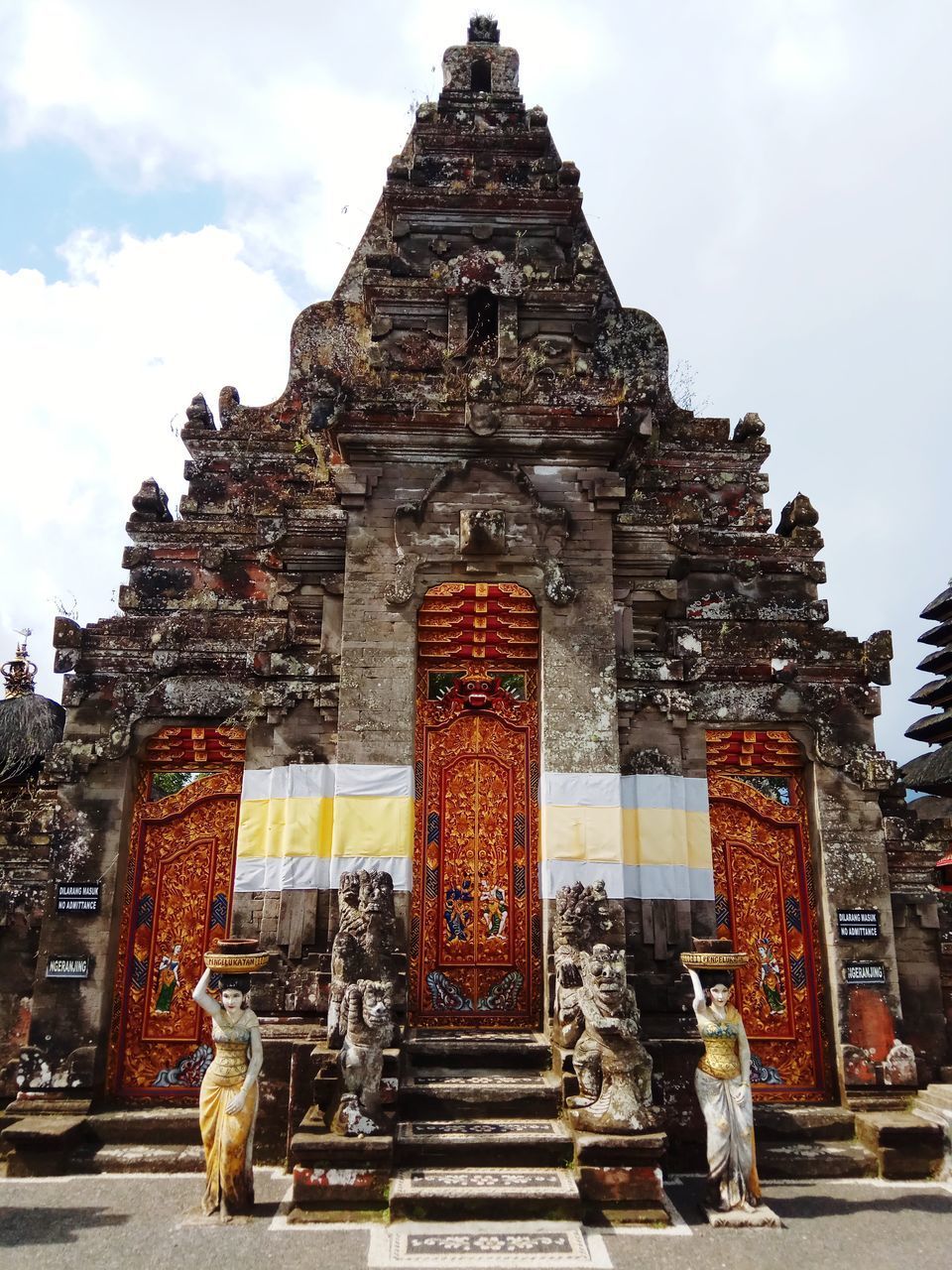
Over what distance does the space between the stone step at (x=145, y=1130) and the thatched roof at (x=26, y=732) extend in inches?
347

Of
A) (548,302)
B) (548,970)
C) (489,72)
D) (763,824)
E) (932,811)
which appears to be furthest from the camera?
(932,811)

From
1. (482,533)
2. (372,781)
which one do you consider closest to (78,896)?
(372,781)

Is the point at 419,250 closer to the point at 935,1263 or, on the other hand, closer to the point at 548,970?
the point at 548,970

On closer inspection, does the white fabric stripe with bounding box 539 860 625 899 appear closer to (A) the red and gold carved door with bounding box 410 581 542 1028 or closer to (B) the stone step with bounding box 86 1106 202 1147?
(A) the red and gold carved door with bounding box 410 581 542 1028

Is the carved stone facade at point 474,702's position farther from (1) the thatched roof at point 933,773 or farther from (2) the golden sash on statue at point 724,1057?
(1) the thatched roof at point 933,773

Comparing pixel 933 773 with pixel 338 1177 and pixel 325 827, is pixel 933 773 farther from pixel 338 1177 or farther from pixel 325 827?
pixel 338 1177

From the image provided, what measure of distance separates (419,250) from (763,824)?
917cm

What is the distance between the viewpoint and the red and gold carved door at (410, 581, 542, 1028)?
30.7ft

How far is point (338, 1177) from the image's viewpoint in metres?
6.82

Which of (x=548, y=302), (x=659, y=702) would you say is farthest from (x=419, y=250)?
(x=659, y=702)

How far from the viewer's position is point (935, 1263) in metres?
6.26

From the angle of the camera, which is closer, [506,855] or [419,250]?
[506,855]

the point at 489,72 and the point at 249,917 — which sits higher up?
the point at 489,72

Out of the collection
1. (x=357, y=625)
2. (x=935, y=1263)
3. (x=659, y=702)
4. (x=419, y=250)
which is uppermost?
(x=419, y=250)
